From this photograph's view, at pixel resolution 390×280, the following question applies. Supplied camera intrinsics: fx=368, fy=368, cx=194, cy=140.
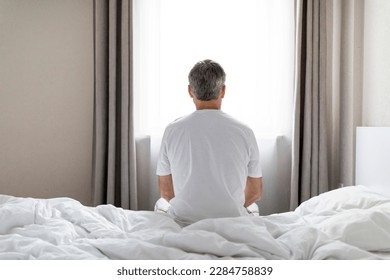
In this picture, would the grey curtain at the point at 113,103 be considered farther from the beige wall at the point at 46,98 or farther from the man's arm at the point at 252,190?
the man's arm at the point at 252,190

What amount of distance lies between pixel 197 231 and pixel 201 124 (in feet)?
1.40

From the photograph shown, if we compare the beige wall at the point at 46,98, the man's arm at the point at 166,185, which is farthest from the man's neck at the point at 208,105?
the beige wall at the point at 46,98

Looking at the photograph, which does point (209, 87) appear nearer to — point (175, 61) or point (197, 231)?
point (197, 231)

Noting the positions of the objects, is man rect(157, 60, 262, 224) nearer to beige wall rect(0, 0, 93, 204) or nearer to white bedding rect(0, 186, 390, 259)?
white bedding rect(0, 186, 390, 259)

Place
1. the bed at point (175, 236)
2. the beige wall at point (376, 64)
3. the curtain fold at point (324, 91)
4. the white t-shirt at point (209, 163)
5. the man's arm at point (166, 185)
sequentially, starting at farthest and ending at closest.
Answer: the curtain fold at point (324, 91)
the beige wall at point (376, 64)
the man's arm at point (166, 185)
the white t-shirt at point (209, 163)
the bed at point (175, 236)

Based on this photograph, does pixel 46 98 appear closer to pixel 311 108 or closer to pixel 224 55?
pixel 224 55

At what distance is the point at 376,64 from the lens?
2670 mm

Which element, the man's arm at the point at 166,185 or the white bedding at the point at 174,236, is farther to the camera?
the man's arm at the point at 166,185

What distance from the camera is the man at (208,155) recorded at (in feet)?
4.60

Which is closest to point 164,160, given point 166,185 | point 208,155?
point 166,185

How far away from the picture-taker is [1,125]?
312cm

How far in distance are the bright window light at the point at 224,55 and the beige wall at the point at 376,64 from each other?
1.92ft

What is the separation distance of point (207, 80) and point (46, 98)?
84.6 inches
